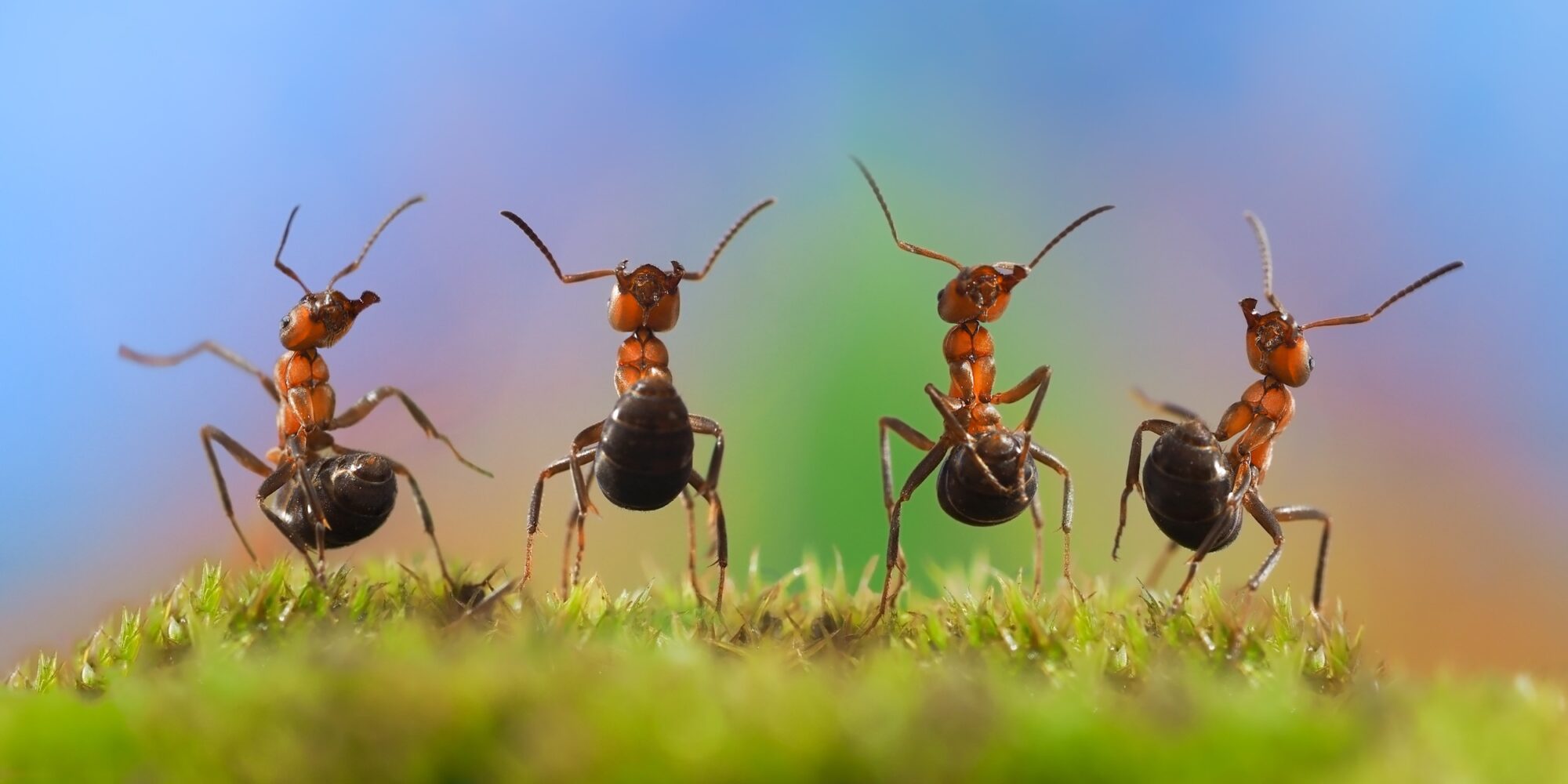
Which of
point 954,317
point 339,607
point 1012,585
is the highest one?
point 954,317

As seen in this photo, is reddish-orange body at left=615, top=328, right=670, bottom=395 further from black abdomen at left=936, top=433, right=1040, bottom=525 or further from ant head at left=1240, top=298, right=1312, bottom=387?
ant head at left=1240, top=298, right=1312, bottom=387

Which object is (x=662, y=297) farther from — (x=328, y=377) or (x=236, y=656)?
(x=236, y=656)

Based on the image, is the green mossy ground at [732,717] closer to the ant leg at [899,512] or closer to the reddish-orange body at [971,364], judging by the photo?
the ant leg at [899,512]

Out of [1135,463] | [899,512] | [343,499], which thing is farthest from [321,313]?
[1135,463]

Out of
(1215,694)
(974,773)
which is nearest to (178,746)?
(974,773)

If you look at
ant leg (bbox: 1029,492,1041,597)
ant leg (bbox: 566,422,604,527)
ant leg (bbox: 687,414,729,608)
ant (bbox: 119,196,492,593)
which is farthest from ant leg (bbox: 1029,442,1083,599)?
ant (bbox: 119,196,492,593)

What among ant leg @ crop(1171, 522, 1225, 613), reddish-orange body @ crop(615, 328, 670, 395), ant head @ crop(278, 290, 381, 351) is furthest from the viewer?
ant head @ crop(278, 290, 381, 351)
